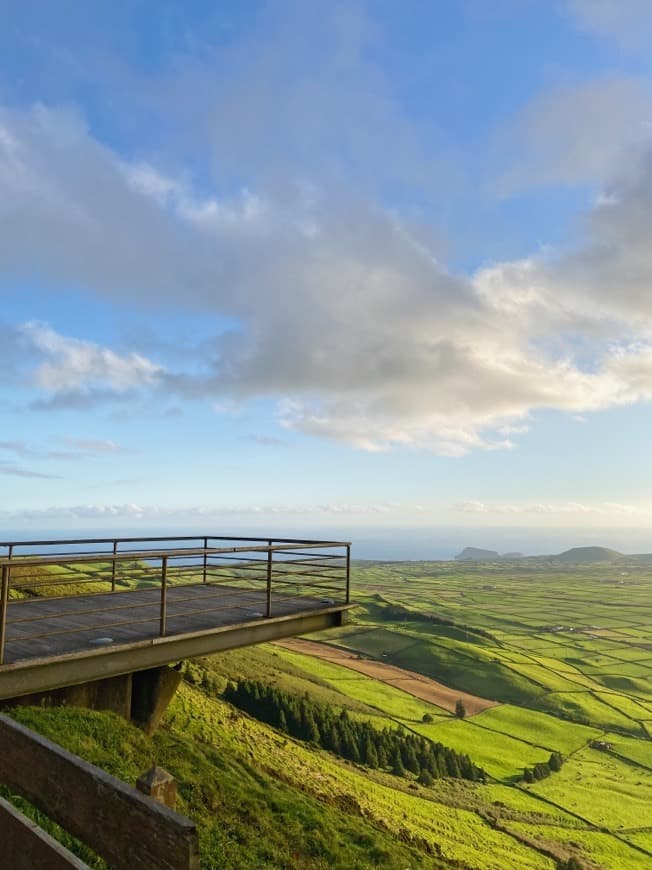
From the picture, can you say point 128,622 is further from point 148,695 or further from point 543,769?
point 543,769

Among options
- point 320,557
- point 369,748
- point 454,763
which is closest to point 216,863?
point 320,557

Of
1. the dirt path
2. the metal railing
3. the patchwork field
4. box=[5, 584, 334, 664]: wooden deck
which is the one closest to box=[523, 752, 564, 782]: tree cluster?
the patchwork field

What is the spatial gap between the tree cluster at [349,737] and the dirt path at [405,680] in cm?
1652

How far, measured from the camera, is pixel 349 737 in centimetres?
3347

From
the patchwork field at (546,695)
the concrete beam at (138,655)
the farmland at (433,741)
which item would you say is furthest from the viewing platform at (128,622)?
the patchwork field at (546,695)

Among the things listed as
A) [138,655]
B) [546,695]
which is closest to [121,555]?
[138,655]

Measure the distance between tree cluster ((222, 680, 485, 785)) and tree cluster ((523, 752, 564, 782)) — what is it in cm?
485

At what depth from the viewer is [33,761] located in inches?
103

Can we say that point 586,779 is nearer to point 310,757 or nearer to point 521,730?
point 521,730

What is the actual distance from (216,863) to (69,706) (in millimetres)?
3242

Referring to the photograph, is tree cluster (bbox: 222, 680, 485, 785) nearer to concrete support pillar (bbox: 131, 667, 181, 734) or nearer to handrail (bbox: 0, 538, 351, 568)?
concrete support pillar (bbox: 131, 667, 181, 734)

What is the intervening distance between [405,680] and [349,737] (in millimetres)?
39033

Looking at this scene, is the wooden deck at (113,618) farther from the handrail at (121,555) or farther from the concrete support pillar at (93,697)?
the concrete support pillar at (93,697)

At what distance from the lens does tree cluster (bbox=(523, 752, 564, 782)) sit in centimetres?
4781
